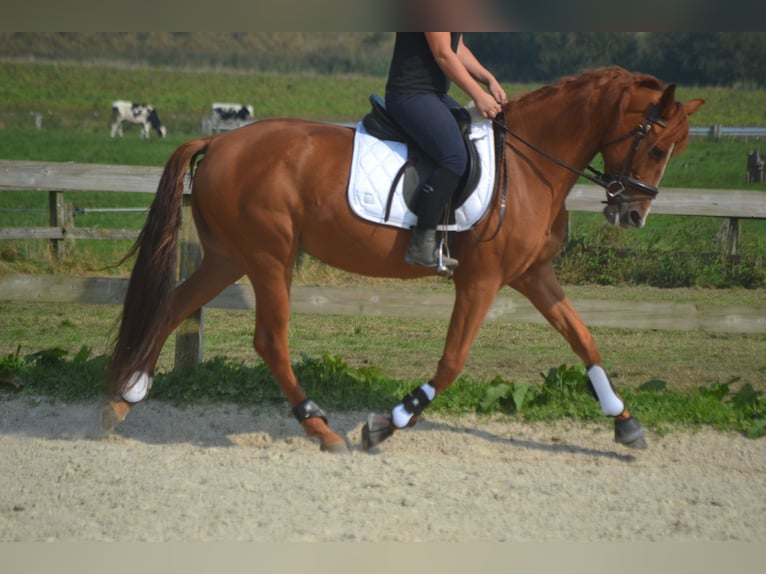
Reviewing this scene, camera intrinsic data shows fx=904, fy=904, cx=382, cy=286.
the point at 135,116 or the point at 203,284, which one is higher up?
the point at 203,284

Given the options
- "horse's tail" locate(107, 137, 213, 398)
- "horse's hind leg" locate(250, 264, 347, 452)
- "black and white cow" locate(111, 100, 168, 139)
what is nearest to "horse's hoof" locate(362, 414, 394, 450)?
"horse's hind leg" locate(250, 264, 347, 452)

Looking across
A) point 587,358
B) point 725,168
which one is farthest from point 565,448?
point 725,168

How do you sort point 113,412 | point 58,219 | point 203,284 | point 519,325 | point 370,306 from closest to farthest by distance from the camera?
point 113,412 < point 203,284 < point 370,306 < point 519,325 < point 58,219

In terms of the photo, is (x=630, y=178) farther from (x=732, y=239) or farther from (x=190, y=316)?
(x=732, y=239)

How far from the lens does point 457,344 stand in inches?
199

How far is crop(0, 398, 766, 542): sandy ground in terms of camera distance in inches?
158

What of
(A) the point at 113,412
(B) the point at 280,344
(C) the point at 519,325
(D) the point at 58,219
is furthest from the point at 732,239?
(D) the point at 58,219

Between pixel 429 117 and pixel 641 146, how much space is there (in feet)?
3.76

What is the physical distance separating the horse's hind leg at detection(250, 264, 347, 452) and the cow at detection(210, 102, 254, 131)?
2286cm

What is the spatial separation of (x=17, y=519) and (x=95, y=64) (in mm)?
28666

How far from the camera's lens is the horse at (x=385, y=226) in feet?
16.2

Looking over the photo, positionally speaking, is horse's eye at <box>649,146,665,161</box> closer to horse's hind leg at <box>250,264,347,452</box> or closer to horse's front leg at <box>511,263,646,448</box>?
horse's front leg at <box>511,263,646,448</box>

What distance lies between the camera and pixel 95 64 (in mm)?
30297
